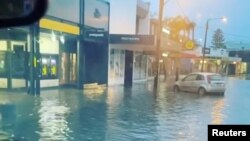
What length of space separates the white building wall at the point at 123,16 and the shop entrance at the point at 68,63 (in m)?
6.17

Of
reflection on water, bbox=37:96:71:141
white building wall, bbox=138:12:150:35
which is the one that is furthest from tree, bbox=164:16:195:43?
reflection on water, bbox=37:96:71:141

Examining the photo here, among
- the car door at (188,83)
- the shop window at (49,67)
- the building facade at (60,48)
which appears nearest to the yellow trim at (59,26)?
the building facade at (60,48)

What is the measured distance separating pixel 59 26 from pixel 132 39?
7399 mm

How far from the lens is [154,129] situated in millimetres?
11281

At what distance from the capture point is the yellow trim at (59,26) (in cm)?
2031

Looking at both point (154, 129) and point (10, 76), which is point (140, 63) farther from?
point (154, 129)

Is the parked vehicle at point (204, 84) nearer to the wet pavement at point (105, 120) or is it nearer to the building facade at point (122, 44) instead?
the building facade at point (122, 44)

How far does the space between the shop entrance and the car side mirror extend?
940 inches

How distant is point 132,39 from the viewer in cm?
2805

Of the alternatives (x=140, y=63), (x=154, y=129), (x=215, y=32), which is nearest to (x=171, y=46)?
(x=140, y=63)

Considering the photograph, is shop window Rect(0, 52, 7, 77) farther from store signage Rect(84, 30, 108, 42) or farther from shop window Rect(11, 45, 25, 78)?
store signage Rect(84, 30, 108, 42)

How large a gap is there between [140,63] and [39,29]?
2119cm

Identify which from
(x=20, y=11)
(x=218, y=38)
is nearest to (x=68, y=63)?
(x=20, y=11)

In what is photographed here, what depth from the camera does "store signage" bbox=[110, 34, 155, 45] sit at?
27.7m
